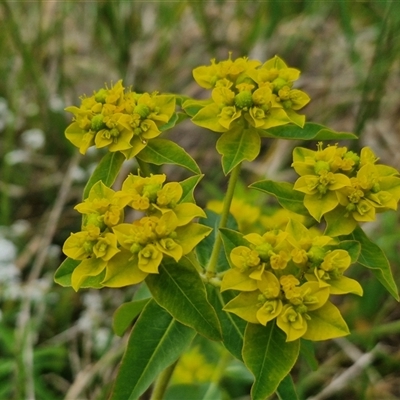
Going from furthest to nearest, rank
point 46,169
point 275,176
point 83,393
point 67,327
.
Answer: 1. point 46,169
2. point 275,176
3. point 67,327
4. point 83,393

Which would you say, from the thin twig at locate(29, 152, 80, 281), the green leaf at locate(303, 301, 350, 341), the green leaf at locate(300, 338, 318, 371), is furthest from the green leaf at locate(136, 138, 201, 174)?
the thin twig at locate(29, 152, 80, 281)

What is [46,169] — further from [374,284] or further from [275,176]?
[374,284]

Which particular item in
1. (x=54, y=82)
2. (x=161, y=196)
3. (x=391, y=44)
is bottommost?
(x=54, y=82)

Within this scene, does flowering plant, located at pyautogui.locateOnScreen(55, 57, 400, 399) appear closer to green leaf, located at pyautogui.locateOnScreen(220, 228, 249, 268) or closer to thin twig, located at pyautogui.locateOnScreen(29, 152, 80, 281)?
green leaf, located at pyautogui.locateOnScreen(220, 228, 249, 268)

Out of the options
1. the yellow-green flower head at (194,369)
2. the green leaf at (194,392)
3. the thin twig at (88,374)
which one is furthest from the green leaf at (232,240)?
the thin twig at (88,374)

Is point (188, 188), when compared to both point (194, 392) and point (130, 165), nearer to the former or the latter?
point (194, 392)

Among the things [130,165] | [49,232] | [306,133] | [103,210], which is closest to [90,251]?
[103,210]

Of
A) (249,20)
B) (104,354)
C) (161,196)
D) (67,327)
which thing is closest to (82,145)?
(161,196)
